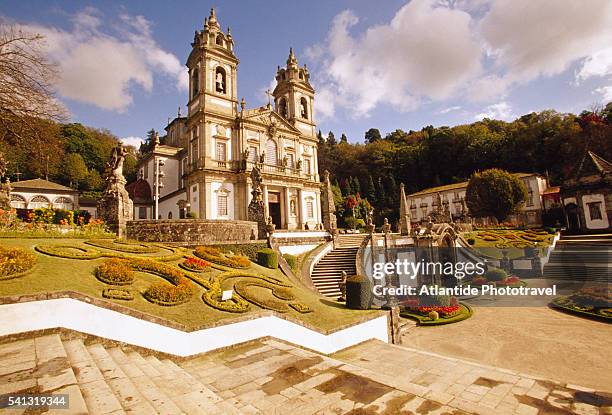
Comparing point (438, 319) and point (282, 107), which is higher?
point (282, 107)

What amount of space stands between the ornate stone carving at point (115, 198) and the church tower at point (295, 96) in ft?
89.2

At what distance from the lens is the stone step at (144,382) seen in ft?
15.6

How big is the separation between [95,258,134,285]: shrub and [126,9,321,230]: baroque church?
19.1 meters

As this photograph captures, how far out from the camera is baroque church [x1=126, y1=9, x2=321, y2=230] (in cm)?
3250

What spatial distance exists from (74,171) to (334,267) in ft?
182

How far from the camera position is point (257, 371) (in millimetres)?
7344

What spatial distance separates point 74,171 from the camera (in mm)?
54188

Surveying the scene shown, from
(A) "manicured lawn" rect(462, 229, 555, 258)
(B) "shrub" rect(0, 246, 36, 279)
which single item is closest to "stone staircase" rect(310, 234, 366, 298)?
(B) "shrub" rect(0, 246, 36, 279)

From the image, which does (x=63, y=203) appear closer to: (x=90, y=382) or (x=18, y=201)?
(x=18, y=201)

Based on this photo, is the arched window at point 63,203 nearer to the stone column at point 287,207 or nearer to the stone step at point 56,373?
the stone column at point 287,207

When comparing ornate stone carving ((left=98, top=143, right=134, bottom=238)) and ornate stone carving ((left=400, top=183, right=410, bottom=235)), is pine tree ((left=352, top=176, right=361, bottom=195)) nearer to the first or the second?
ornate stone carving ((left=400, top=183, right=410, bottom=235))

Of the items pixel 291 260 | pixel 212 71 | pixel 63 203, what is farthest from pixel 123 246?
pixel 63 203

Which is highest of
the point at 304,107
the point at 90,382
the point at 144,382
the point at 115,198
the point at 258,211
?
the point at 304,107

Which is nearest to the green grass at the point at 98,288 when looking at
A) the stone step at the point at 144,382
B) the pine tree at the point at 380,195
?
the stone step at the point at 144,382
